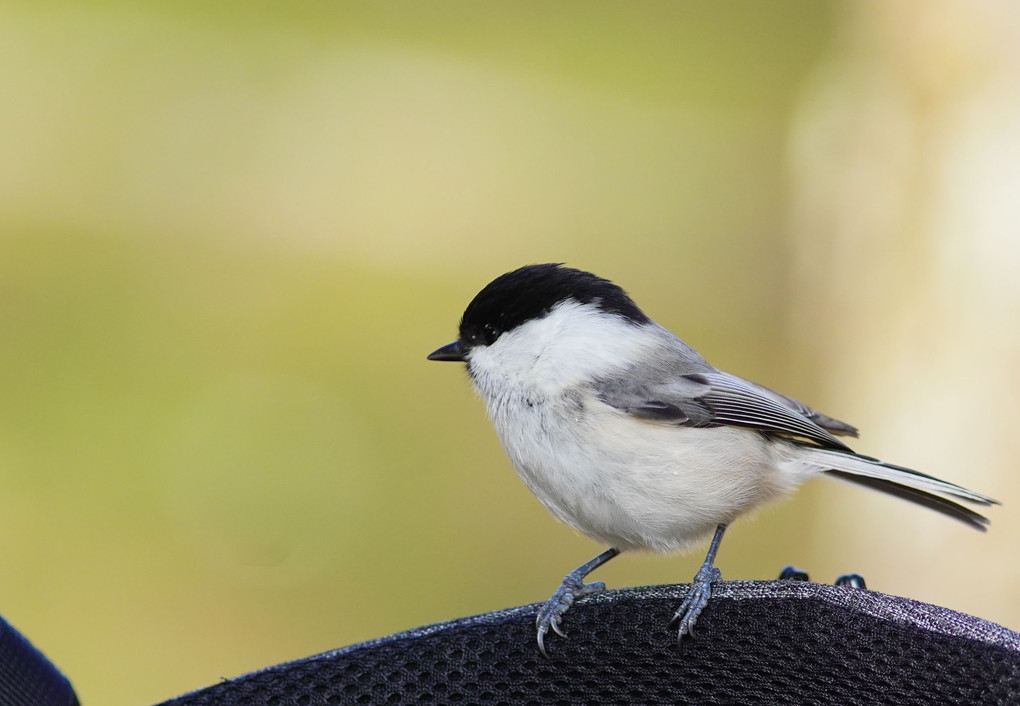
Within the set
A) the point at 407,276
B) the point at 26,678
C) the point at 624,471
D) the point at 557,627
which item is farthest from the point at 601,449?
the point at 407,276

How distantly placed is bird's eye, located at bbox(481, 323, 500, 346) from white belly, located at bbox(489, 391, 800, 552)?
0.10 meters

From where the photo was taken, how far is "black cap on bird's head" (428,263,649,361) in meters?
1.16

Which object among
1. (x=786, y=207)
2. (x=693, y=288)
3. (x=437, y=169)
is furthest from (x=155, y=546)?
(x=786, y=207)

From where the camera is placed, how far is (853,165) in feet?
8.89

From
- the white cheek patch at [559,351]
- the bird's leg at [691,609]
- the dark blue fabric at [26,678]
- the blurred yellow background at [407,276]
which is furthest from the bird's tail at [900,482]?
the blurred yellow background at [407,276]

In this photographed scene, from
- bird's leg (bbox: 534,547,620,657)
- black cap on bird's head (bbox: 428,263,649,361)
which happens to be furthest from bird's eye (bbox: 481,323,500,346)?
bird's leg (bbox: 534,547,620,657)

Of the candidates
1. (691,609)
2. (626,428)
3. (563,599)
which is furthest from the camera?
(626,428)

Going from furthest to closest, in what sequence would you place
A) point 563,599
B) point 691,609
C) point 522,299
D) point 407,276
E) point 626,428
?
point 407,276 → point 522,299 → point 626,428 → point 563,599 → point 691,609

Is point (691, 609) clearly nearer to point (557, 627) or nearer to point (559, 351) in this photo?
point (557, 627)

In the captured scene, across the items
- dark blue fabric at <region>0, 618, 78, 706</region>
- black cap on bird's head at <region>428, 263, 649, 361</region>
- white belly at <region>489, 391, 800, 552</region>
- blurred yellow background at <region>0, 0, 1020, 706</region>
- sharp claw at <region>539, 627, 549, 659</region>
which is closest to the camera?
dark blue fabric at <region>0, 618, 78, 706</region>

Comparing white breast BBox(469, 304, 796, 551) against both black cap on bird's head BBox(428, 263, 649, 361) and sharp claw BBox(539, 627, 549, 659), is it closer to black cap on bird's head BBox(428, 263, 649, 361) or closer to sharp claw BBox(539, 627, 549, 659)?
black cap on bird's head BBox(428, 263, 649, 361)

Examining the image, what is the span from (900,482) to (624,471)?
0.38 m

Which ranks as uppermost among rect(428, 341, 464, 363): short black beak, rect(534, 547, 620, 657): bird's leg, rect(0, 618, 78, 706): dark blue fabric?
rect(428, 341, 464, 363): short black beak

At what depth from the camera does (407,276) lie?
2.83 meters
